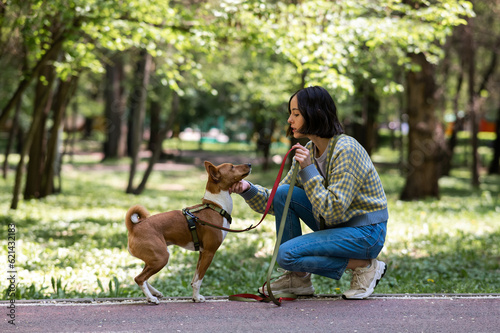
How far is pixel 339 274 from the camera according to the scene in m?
4.61

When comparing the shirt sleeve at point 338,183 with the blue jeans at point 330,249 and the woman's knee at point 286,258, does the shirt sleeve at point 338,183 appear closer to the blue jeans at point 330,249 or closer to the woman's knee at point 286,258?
the blue jeans at point 330,249

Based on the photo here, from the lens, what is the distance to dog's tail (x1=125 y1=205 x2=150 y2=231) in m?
4.40

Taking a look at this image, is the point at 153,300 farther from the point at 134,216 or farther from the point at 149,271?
the point at 134,216

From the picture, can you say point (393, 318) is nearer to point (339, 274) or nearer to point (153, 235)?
point (339, 274)

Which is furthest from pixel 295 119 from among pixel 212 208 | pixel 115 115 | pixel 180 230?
pixel 115 115

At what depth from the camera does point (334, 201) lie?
4.26 m

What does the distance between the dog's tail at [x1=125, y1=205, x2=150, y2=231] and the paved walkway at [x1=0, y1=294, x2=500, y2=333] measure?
0.67 meters

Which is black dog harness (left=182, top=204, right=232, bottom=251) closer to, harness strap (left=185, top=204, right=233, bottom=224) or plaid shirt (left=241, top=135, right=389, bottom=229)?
harness strap (left=185, top=204, right=233, bottom=224)

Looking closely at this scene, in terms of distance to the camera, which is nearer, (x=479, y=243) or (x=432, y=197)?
(x=479, y=243)

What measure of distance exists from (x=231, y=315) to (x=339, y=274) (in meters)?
0.93

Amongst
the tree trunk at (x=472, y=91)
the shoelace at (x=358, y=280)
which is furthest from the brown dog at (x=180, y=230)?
the tree trunk at (x=472, y=91)

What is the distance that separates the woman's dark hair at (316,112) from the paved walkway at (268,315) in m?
1.38

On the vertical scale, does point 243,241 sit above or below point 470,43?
below

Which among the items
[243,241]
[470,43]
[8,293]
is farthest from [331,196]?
[470,43]
